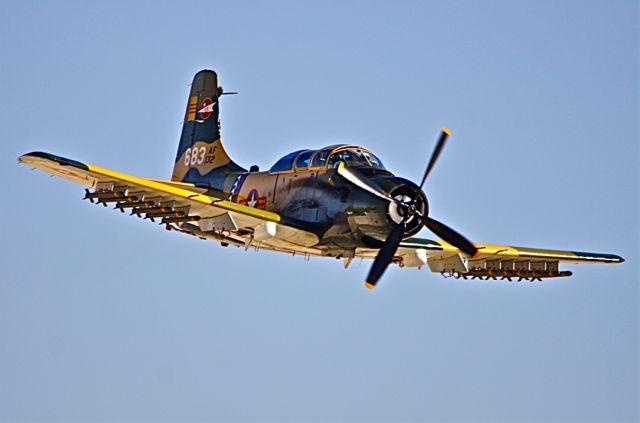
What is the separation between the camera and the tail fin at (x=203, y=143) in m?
50.5

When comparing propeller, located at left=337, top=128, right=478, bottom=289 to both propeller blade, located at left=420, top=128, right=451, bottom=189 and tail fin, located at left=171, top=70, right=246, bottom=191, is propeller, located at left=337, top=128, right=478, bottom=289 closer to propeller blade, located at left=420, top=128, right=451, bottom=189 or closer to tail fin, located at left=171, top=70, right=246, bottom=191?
propeller blade, located at left=420, top=128, right=451, bottom=189

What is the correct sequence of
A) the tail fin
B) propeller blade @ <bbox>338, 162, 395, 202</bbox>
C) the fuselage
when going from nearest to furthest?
propeller blade @ <bbox>338, 162, 395, 202</bbox> → the fuselage → the tail fin

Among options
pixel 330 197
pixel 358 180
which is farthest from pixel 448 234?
pixel 330 197

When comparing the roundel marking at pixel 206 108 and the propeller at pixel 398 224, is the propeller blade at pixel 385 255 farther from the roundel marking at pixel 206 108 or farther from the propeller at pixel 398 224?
the roundel marking at pixel 206 108

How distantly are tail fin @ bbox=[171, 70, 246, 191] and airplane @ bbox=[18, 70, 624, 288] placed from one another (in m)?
1.56

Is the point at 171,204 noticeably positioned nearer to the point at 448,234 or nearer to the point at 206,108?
the point at 448,234

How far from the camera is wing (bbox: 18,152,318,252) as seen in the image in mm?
40969

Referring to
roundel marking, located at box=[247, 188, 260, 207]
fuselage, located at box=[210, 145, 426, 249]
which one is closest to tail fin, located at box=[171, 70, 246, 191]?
roundel marking, located at box=[247, 188, 260, 207]

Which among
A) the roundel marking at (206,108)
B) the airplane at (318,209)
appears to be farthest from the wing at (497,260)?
the roundel marking at (206,108)

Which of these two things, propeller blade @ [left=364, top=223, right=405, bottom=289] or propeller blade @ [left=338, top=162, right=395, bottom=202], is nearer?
propeller blade @ [left=364, top=223, right=405, bottom=289]

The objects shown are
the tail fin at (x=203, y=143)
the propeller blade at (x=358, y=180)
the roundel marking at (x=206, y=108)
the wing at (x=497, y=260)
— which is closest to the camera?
the propeller blade at (x=358, y=180)

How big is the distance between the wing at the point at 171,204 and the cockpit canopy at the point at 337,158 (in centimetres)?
210

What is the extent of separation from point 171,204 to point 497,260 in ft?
42.3

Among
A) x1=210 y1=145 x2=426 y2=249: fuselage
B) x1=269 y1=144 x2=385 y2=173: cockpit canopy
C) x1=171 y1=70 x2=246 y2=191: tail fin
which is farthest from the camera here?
x1=171 y1=70 x2=246 y2=191: tail fin
